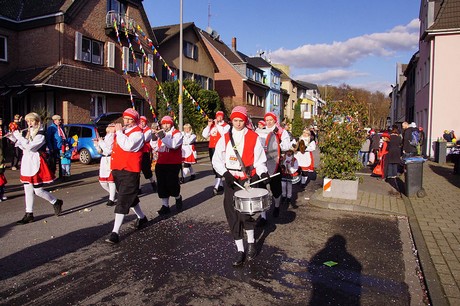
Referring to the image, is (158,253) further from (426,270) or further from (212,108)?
(212,108)

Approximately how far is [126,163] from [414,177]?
7.24 metres

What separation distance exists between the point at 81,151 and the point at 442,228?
552 inches

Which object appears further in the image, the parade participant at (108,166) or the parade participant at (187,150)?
the parade participant at (187,150)

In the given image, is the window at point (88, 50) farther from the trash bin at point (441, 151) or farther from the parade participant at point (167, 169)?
the trash bin at point (441, 151)

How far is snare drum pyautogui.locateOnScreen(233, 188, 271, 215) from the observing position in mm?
4559

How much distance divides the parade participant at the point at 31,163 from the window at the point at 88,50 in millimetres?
16013

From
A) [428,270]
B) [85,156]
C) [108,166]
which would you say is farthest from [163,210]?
[85,156]

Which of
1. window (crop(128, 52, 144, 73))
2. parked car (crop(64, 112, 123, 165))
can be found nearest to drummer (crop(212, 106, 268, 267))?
A: parked car (crop(64, 112, 123, 165))

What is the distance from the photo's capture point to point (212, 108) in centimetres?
3209

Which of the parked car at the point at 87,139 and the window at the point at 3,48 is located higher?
the window at the point at 3,48

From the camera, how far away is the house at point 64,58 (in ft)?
66.6

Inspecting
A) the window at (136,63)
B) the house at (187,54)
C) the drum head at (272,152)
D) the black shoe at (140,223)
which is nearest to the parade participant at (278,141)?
the drum head at (272,152)

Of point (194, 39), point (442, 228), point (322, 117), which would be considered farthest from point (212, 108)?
point (442, 228)

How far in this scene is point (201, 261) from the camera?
4953 mm
